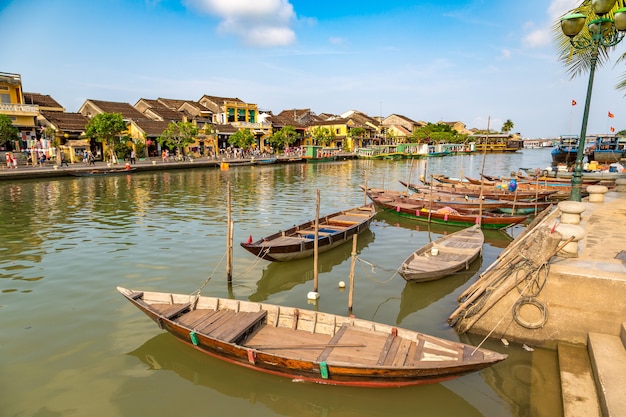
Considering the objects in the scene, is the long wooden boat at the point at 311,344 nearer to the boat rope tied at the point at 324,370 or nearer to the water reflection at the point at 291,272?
the boat rope tied at the point at 324,370

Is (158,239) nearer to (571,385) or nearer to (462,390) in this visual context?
(462,390)

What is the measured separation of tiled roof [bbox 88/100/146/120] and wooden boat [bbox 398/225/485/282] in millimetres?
51624

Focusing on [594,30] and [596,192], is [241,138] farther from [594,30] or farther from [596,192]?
[594,30]

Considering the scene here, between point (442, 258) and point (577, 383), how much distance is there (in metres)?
6.68

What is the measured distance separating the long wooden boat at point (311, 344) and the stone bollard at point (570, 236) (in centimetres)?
383

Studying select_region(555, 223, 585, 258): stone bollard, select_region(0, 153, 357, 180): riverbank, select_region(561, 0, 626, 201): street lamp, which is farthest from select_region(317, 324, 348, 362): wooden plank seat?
select_region(0, 153, 357, 180): riverbank

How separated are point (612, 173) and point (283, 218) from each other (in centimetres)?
2748

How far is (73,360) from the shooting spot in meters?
8.71

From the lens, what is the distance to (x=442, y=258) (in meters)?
13.3

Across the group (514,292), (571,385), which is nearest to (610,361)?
(571,385)

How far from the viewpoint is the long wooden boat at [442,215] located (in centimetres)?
1973

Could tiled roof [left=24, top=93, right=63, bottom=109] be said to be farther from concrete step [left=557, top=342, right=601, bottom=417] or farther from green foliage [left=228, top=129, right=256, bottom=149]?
concrete step [left=557, top=342, right=601, bottom=417]

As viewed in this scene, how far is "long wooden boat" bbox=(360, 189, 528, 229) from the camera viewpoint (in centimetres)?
1973

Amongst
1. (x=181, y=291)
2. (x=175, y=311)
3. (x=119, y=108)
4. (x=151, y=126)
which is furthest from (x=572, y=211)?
(x=119, y=108)
